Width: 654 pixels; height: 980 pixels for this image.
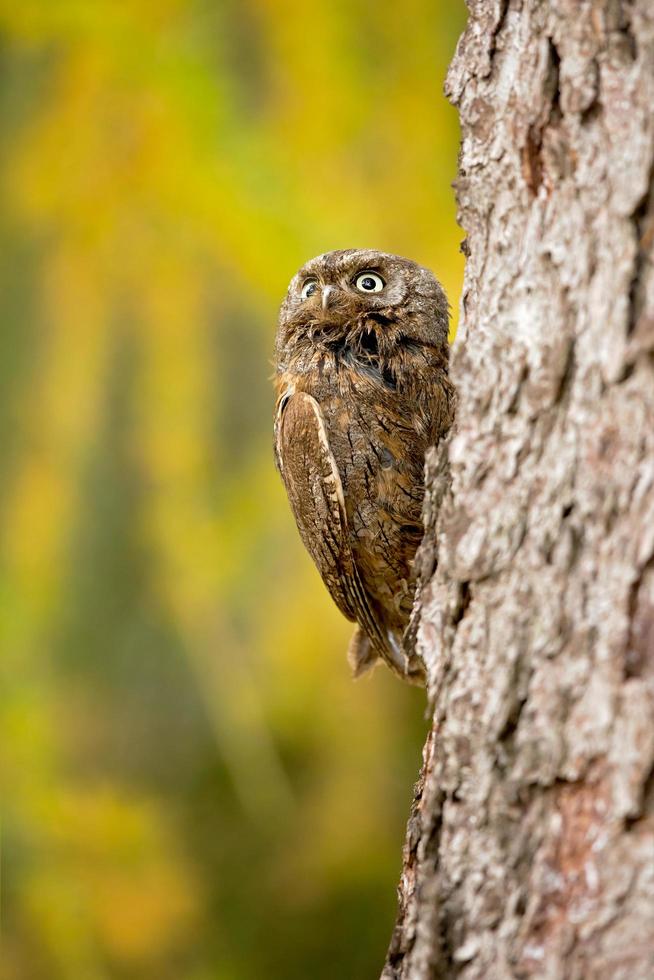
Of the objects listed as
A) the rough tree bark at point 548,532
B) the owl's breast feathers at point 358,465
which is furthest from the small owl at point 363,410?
the rough tree bark at point 548,532

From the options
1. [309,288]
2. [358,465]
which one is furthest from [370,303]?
[358,465]

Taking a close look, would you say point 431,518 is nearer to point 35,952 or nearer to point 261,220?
point 261,220

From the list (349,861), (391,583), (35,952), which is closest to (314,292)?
(391,583)

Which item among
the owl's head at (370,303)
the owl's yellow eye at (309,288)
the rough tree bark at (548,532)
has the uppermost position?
the owl's yellow eye at (309,288)

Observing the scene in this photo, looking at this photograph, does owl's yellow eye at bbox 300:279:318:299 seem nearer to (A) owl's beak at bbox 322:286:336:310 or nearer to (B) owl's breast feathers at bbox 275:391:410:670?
(A) owl's beak at bbox 322:286:336:310

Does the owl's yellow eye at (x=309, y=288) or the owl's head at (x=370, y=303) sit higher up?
the owl's yellow eye at (x=309, y=288)

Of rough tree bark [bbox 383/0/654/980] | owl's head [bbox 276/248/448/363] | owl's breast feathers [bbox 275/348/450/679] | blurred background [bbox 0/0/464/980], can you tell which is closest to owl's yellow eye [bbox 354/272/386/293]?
owl's head [bbox 276/248/448/363]

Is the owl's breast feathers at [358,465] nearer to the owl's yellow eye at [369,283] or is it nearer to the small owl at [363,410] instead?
the small owl at [363,410]
